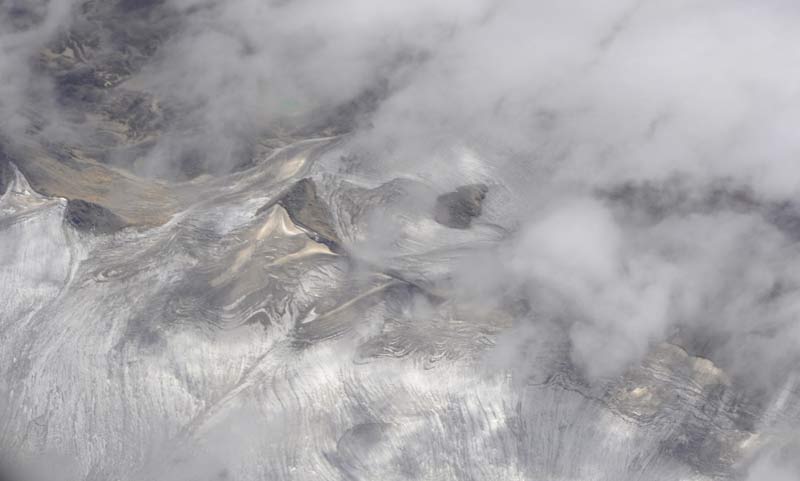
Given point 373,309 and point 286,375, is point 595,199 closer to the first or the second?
point 373,309

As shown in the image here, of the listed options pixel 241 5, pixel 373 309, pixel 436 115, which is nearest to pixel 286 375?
pixel 373 309

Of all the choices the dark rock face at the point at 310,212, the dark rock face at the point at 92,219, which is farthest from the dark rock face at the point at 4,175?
the dark rock face at the point at 310,212

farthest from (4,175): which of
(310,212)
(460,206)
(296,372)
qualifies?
(460,206)

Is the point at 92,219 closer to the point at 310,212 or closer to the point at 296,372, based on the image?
the point at 310,212

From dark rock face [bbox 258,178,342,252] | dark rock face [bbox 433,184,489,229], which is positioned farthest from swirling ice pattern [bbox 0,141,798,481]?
dark rock face [bbox 433,184,489,229]

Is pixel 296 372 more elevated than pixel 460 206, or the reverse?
pixel 460 206

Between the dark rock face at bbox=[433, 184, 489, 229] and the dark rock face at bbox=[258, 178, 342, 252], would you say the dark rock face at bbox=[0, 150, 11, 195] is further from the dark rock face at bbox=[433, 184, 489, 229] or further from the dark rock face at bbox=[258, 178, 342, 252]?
the dark rock face at bbox=[433, 184, 489, 229]
